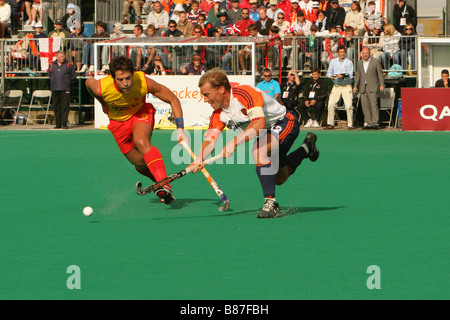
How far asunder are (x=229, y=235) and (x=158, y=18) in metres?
19.2

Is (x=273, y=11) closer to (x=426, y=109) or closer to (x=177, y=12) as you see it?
(x=177, y=12)

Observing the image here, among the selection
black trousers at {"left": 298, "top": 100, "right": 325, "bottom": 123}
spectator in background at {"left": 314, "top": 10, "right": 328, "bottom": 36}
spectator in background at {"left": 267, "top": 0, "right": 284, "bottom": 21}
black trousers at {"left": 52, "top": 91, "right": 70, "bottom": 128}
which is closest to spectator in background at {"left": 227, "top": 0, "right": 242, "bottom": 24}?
spectator in background at {"left": 267, "top": 0, "right": 284, "bottom": 21}

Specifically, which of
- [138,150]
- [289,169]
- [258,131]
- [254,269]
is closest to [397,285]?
[254,269]

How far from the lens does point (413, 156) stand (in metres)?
15.5

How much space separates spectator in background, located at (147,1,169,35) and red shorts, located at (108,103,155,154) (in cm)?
1582

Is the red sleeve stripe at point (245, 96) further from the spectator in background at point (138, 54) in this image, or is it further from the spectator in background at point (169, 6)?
the spectator in background at point (169, 6)

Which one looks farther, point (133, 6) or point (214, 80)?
point (133, 6)

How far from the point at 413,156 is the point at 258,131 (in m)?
7.80

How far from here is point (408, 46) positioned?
23.5 m

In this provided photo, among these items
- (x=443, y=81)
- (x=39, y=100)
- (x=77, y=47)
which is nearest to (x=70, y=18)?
(x=77, y=47)

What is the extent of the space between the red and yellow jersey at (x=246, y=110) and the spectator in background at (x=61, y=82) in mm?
15225

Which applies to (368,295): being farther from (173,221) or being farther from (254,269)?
(173,221)

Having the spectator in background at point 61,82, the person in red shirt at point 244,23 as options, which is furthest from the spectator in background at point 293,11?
the spectator in background at point 61,82

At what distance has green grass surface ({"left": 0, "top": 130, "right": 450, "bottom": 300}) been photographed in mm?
5629
